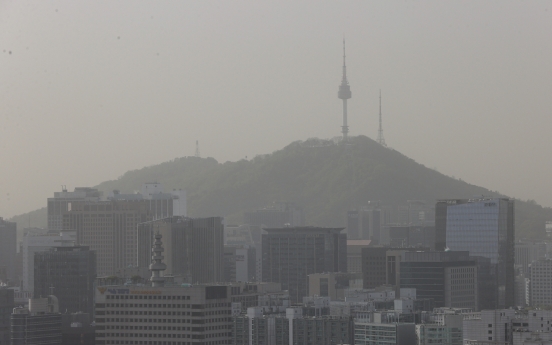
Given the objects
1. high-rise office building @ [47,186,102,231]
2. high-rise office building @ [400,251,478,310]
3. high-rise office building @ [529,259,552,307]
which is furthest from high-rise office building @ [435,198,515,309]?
high-rise office building @ [47,186,102,231]

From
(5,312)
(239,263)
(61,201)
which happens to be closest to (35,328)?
(5,312)

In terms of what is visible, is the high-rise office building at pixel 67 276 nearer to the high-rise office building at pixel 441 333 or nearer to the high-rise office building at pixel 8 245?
the high-rise office building at pixel 8 245

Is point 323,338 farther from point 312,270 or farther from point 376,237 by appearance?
point 376,237

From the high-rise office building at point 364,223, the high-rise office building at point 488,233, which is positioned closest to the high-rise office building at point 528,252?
the high-rise office building at point 488,233

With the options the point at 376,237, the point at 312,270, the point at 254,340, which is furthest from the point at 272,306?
the point at 376,237

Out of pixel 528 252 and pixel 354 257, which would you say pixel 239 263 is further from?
pixel 528 252
